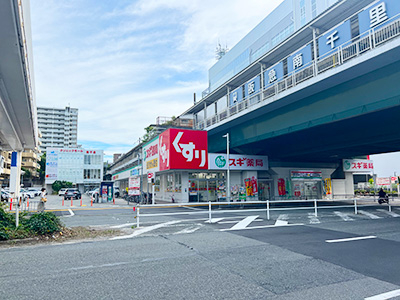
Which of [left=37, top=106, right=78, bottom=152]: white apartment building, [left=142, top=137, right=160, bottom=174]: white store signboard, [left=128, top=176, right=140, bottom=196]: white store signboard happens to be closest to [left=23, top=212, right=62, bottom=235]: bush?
[left=128, top=176, right=140, bottom=196]: white store signboard

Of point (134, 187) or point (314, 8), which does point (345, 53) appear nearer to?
point (134, 187)

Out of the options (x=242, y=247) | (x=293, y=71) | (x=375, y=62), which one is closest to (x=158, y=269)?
(x=242, y=247)

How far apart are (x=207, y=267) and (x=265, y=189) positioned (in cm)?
2985

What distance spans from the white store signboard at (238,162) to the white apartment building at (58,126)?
12258 cm

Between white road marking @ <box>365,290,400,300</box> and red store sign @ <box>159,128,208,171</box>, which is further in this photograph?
red store sign @ <box>159,128,208,171</box>

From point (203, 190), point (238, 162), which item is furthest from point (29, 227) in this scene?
point (238, 162)

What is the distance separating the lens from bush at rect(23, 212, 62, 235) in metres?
9.52

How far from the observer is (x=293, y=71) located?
1986cm

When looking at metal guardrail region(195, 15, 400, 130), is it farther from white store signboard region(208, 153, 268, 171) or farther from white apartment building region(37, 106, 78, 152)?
white apartment building region(37, 106, 78, 152)

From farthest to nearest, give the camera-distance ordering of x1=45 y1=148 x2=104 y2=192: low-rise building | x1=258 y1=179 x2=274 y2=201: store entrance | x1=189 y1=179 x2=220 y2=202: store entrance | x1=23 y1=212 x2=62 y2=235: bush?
x1=45 y1=148 x2=104 y2=192: low-rise building → x1=258 y1=179 x2=274 y2=201: store entrance → x1=189 y1=179 x2=220 y2=202: store entrance → x1=23 y1=212 x2=62 y2=235: bush

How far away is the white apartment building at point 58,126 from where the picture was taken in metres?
137

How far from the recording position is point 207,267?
6.23 metres

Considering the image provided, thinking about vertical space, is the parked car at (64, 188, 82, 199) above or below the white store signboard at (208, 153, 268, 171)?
below

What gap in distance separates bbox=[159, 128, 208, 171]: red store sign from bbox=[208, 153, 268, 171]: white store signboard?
101 centimetres
